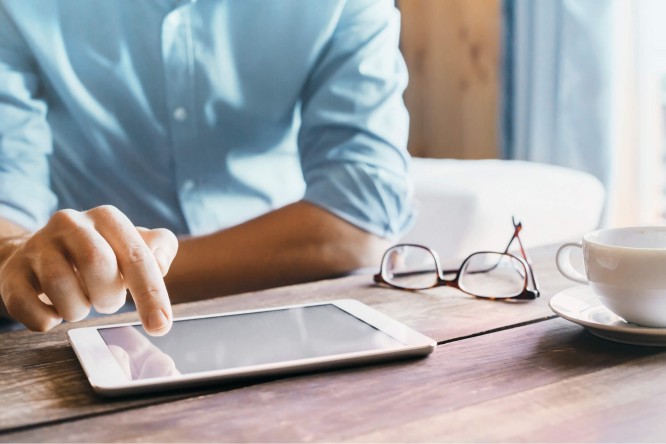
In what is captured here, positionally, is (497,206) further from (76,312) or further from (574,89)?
(76,312)

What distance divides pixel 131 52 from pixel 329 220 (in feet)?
1.27

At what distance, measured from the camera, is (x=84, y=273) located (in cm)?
59

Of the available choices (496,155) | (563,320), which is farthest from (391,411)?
(496,155)

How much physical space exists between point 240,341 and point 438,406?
178mm

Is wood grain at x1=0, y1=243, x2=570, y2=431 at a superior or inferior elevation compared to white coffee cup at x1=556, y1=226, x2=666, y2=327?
inferior

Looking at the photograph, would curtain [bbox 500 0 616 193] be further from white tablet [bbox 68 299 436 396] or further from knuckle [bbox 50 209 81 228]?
knuckle [bbox 50 209 81 228]

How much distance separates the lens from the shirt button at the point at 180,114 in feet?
3.86

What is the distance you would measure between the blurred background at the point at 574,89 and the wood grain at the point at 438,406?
175 centimetres

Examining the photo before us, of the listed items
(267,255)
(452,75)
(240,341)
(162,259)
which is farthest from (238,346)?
(452,75)

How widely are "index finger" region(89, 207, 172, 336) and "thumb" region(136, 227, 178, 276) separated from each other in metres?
0.04

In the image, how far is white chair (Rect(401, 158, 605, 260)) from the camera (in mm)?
1628

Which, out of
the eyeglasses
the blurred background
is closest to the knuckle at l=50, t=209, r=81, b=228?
the eyeglasses

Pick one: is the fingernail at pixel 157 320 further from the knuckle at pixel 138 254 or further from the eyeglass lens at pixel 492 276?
the eyeglass lens at pixel 492 276

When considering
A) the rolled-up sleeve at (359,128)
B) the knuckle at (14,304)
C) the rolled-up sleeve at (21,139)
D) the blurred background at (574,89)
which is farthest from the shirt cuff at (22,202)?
the blurred background at (574,89)
